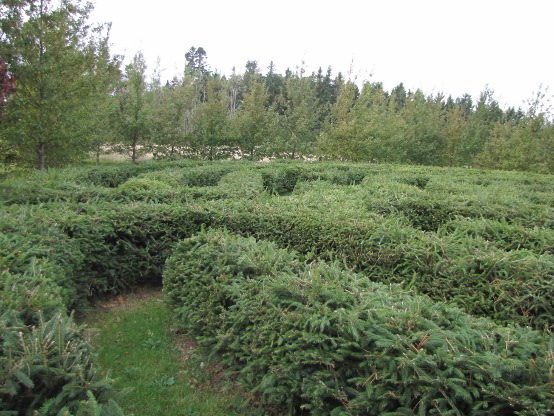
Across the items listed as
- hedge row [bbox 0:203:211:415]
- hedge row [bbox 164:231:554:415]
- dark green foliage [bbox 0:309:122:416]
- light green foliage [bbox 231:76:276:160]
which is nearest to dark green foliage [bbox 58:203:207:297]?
hedge row [bbox 0:203:211:415]

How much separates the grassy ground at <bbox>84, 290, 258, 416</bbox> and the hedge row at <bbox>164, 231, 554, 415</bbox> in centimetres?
32

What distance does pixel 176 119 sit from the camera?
64.7ft

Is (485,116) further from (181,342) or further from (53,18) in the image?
(181,342)

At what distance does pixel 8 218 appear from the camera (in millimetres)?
4062

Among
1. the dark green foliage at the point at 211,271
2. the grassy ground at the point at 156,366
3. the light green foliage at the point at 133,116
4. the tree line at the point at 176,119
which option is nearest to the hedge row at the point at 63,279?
the grassy ground at the point at 156,366

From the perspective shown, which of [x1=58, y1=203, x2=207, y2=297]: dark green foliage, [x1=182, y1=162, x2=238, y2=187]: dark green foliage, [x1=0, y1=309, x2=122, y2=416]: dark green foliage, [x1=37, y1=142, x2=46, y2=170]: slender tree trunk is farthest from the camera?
[x1=182, y1=162, x2=238, y2=187]: dark green foliage

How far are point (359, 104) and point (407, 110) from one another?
234 inches

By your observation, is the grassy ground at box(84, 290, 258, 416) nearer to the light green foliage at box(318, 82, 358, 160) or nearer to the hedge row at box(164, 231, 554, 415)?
the hedge row at box(164, 231, 554, 415)

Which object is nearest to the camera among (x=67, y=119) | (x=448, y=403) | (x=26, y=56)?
(x=448, y=403)

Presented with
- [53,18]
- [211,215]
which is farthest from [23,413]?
[53,18]

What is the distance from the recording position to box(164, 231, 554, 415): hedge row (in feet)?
7.04

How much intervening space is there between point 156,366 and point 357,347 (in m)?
2.29

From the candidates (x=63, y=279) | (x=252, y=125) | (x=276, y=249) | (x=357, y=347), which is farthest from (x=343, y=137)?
(x=357, y=347)

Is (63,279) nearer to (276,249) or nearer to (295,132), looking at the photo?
(276,249)
